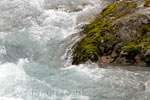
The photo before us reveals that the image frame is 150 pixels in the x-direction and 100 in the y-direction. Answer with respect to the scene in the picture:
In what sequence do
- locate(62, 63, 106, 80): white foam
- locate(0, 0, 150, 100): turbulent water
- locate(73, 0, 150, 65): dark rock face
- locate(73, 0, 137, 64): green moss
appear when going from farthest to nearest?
locate(73, 0, 137, 64): green moss
locate(73, 0, 150, 65): dark rock face
locate(62, 63, 106, 80): white foam
locate(0, 0, 150, 100): turbulent water

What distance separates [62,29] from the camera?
20.4m

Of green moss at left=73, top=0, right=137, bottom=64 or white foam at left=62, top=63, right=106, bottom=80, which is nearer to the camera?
white foam at left=62, top=63, right=106, bottom=80

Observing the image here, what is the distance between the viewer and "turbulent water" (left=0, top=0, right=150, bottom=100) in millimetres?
12852

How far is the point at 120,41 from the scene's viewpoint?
1600cm

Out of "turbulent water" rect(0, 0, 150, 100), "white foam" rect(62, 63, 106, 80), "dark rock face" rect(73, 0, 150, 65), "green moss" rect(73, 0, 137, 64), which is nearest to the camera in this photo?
"turbulent water" rect(0, 0, 150, 100)

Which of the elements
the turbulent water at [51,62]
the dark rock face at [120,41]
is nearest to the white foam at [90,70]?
the turbulent water at [51,62]

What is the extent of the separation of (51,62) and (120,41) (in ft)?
14.1

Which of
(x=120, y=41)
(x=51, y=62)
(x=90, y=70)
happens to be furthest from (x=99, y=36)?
(x=51, y=62)

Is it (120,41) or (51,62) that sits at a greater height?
(120,41)

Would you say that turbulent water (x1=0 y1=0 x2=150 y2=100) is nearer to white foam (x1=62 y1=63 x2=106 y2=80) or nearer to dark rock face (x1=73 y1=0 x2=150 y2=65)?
white foam (x1=62 y1=63 x2=106 y2=80)

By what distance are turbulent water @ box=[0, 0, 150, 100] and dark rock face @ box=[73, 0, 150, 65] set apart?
841mm

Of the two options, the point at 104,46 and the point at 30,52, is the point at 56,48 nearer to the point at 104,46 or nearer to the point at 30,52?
the point at 30,52

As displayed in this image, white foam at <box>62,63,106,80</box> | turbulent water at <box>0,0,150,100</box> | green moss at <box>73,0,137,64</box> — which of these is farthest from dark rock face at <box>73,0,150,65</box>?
turbulent water at <box>0,0,150,100</box>

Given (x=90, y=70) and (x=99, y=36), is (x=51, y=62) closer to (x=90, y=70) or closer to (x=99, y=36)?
(x=90, y=70)
